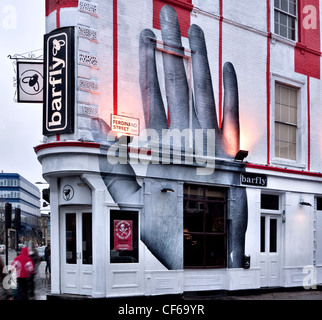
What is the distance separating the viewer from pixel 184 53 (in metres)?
16.8

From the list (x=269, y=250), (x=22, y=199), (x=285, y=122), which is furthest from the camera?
(x=22, y=199)

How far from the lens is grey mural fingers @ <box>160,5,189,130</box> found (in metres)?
16.4

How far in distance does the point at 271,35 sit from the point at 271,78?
60.5 inches

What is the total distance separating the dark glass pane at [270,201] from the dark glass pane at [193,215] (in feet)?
9.41

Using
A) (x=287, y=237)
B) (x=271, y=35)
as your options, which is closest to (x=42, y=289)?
(x=287, y=237)

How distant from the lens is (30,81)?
52.5 feet

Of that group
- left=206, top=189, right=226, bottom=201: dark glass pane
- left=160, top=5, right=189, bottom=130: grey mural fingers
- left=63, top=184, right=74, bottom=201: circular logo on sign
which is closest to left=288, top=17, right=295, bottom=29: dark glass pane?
left=160, top=5, right=189, bottom=130: grey mural fingers

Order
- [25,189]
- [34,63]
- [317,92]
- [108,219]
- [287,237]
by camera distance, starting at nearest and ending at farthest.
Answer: [108,219]
[34,63]
[287,237]
[317,92]
[25,189]

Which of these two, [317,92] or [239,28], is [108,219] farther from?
[317,92]

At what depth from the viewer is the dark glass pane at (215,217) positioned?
17000 mm

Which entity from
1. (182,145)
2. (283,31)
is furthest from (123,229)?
(283,31)

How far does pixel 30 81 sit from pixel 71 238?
15.8ft

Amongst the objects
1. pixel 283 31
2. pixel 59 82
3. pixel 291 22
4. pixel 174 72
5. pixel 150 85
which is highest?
pixel 291 22

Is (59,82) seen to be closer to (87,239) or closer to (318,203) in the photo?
(87,239)
